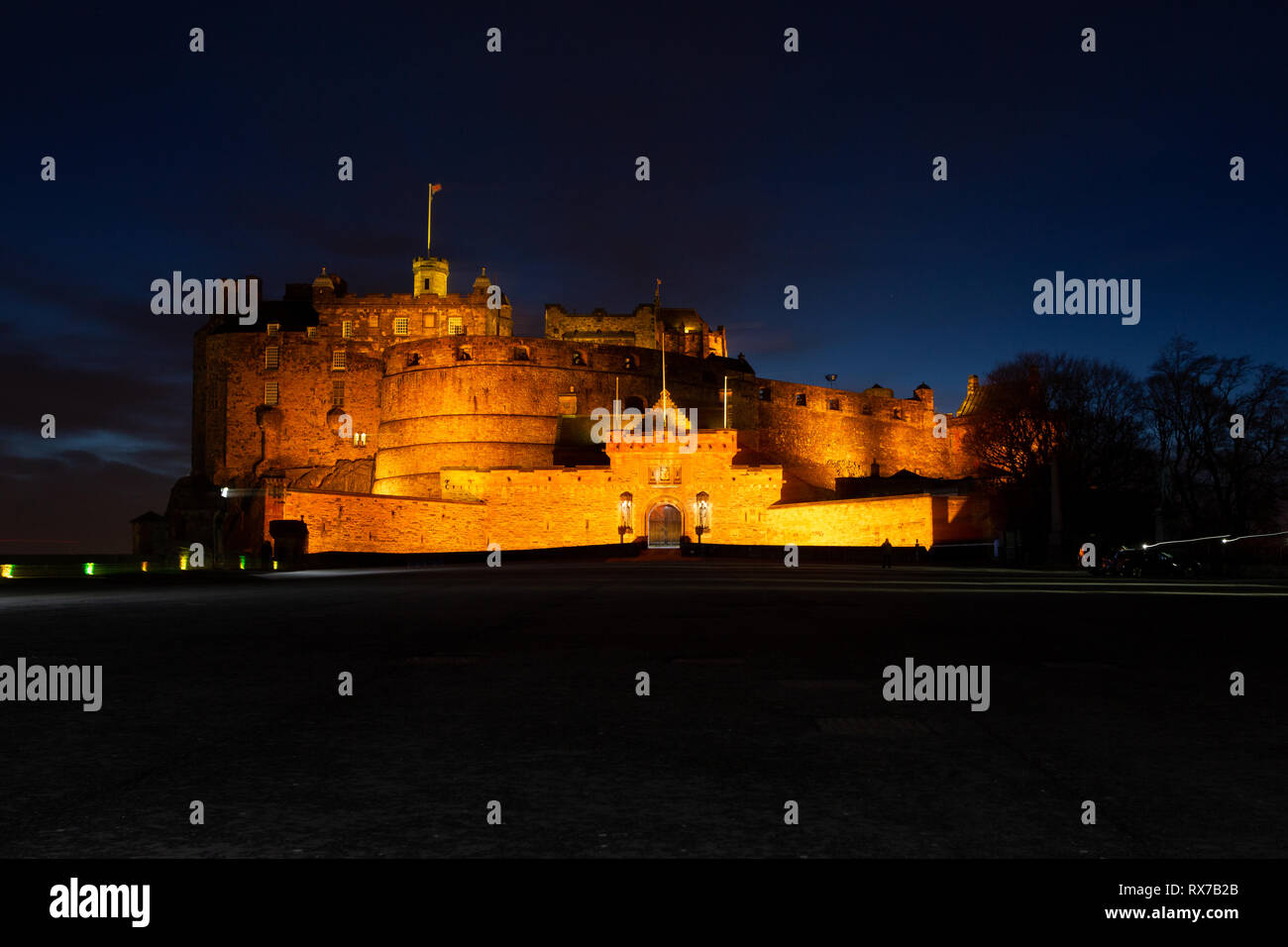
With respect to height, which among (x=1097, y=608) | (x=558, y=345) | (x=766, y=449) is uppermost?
(x=558, y=345)

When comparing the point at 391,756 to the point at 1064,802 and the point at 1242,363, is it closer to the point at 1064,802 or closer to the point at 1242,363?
the point at 1064,802

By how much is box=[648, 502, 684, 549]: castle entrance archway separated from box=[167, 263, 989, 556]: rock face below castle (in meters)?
0.11

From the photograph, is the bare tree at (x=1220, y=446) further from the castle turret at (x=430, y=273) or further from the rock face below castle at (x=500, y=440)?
the castle turret at (x=430, y=273)

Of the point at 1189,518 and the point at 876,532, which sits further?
the point at 876,532

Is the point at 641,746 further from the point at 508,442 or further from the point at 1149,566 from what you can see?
the point at 508,442

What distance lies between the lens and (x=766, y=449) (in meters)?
64.4

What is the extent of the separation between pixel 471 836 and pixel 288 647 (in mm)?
5620

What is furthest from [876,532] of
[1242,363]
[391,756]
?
[391,756]

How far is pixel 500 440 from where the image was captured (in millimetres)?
57438

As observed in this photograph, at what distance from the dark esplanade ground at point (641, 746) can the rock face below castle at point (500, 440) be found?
32.9m

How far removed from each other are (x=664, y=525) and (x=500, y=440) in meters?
13.6

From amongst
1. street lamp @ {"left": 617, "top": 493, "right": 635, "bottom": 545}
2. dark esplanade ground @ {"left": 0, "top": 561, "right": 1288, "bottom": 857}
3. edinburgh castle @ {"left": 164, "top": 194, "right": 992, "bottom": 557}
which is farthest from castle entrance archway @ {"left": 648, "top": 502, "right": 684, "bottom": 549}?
dark esplanade ground @ {"left": 0, "top": 561, "right": 1288, "bottom": 857}

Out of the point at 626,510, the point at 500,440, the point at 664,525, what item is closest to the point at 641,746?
the point at 626,510
